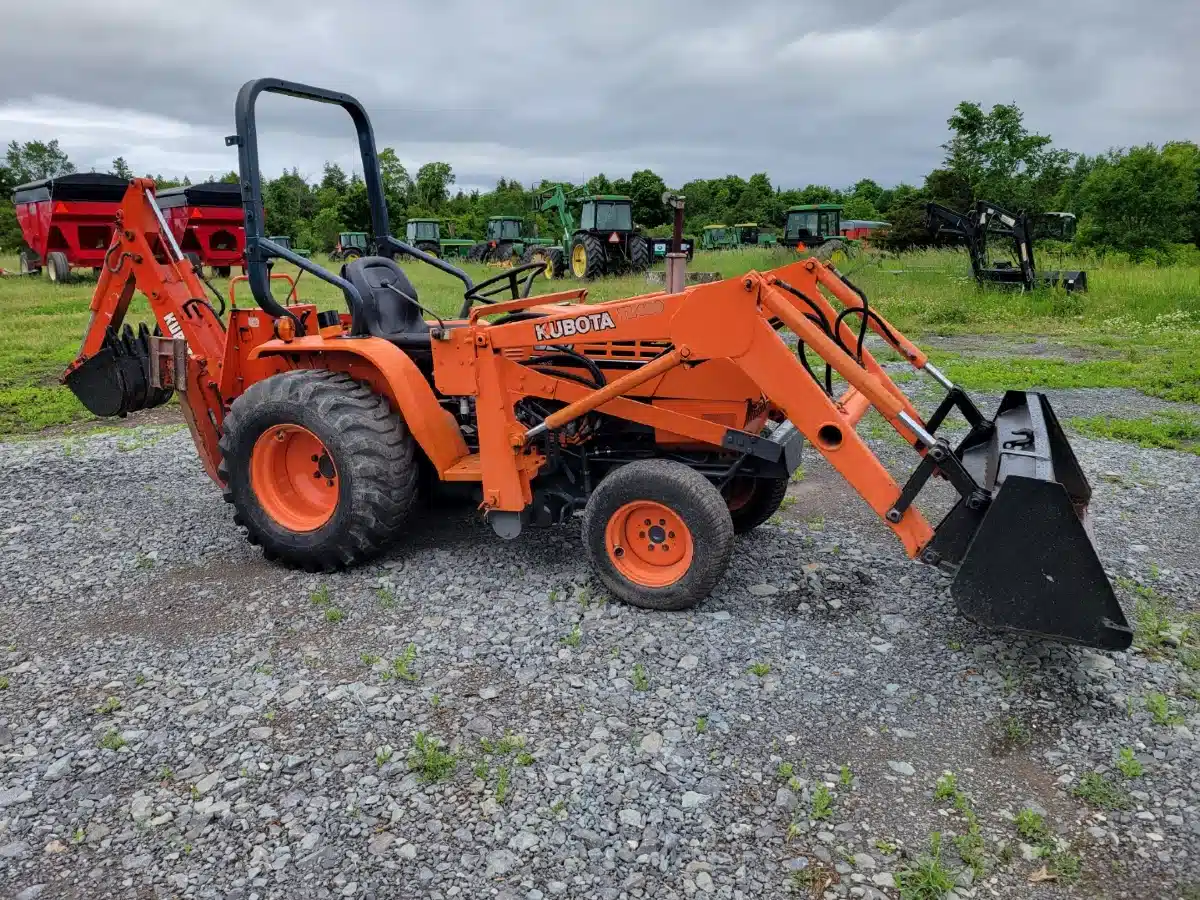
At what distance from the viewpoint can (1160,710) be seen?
3447mm

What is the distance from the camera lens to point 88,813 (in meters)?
3.05

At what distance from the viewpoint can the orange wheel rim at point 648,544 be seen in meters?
4.33

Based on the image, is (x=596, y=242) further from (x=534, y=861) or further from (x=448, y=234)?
(x=448, y=234)

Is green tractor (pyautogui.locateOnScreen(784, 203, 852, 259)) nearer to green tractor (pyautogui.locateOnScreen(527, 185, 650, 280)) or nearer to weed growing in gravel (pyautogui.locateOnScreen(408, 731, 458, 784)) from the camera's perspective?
green tractor (pyautogui.locateOnScreen(527, 185, 650, 280))

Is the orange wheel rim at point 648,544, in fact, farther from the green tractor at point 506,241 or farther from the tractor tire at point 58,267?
the green tractor at point 506,241

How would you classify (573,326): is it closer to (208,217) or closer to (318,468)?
(318,468)

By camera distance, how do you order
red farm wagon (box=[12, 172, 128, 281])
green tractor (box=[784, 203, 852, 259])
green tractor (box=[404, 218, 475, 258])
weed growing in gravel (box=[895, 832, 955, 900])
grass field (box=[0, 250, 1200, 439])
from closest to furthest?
weed growing in gravel (box=[895, 832, 955, 900]) → grass field (box=[0, 250, 1200, 439]) → red farm wagon (box=[12, 172, 128, 281]) → green tractor (box=[784, 203, 852, 259]) → green tractor (box=[404, 218, 475, 258])

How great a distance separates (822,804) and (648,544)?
1.68 meters

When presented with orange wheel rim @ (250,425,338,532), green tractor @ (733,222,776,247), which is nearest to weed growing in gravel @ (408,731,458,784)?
orange wheel rim @ (250,425,338,532)

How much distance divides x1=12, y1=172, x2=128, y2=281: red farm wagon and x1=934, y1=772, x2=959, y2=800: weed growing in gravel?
59.9ft

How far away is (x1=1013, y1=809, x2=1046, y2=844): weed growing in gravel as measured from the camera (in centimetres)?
284

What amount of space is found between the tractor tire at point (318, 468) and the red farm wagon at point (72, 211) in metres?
14.7

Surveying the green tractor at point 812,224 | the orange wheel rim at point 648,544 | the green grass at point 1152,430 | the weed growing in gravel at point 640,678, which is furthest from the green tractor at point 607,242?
the weed growing in gravel at point 640,678

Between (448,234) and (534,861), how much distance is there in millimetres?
49549
